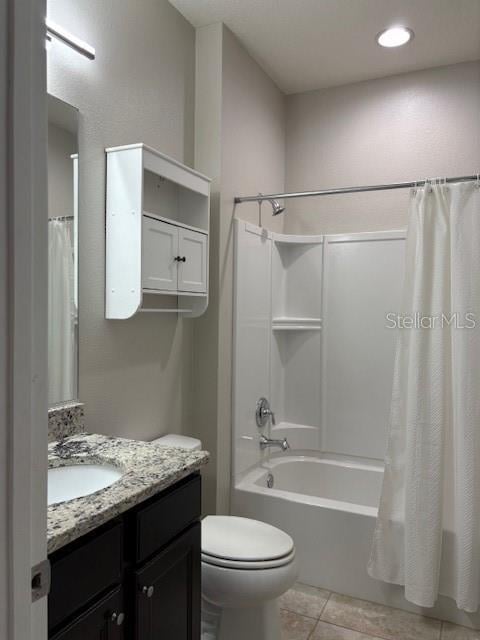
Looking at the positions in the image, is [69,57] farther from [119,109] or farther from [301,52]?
[301,52]

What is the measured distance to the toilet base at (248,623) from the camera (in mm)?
1857

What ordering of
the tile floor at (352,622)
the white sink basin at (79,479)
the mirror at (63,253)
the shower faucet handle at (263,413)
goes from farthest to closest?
1. the shower faucet handle at (263,413)
2. the tile floor at (352,622)
3. the mirror at (63,253)
4. the white sink basin at (79,479)

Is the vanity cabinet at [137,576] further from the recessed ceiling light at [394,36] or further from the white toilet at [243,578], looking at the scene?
the recessed ceiling light at [394,36]

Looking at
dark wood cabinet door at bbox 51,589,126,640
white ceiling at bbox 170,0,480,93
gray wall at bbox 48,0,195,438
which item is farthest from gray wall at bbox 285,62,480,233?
dark wood cabinet door at bbox 51,589,126,640

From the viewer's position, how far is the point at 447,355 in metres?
2.18

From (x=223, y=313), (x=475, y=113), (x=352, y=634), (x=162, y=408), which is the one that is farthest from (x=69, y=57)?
(x=352, y=634)

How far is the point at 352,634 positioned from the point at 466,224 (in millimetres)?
1816

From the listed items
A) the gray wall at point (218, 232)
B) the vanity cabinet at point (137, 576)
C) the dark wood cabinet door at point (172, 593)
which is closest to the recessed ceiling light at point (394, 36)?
the gray wall at point (218, 232)

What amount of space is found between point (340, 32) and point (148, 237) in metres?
1.57

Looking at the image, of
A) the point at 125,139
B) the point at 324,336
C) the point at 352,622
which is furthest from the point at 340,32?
the point at 352,622

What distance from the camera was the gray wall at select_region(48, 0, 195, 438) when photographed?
1.77 metres

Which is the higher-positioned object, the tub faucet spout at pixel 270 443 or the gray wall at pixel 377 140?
the gray wall at pixel 377 140

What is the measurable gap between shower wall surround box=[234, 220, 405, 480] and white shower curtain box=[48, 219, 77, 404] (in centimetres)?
118

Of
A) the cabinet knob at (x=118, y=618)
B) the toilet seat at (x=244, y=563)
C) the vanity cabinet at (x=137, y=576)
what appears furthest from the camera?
the toilet seat at (x=244, y=563)
